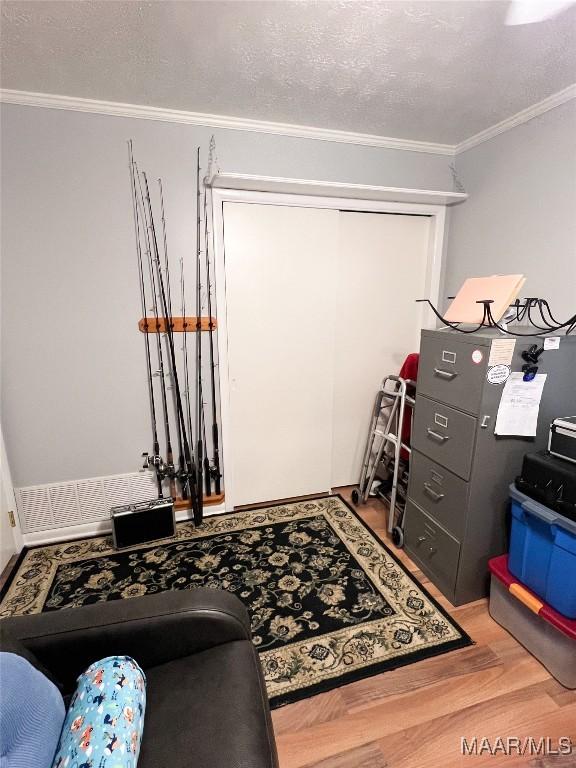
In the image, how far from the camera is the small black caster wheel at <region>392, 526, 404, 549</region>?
224 centimetres

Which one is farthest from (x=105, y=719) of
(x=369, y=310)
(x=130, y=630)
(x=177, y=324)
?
(x=369, y=310)

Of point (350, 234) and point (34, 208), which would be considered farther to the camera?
point (350, 234)

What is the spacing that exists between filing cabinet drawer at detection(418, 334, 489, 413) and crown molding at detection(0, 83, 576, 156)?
1259 millimetres

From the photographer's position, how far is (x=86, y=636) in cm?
106

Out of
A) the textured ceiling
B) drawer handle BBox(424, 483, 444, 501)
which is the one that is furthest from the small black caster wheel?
the textured ceiling

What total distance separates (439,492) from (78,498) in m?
2.09

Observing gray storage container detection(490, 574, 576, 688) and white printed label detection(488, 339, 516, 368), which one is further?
white printed label detection(488, 339, 516, 368)

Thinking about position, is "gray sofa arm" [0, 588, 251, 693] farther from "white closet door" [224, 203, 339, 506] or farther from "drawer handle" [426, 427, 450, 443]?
"white closet door" [224, 203, 339, 506]

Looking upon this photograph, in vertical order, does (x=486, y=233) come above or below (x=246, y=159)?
below

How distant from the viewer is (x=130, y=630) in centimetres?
109

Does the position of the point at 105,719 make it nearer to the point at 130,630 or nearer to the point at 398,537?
the point at 130,630

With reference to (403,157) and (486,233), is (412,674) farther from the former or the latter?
(403,157)

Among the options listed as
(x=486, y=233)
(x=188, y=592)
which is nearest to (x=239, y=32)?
(x=486, y=233)

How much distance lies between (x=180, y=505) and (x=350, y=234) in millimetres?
2114
